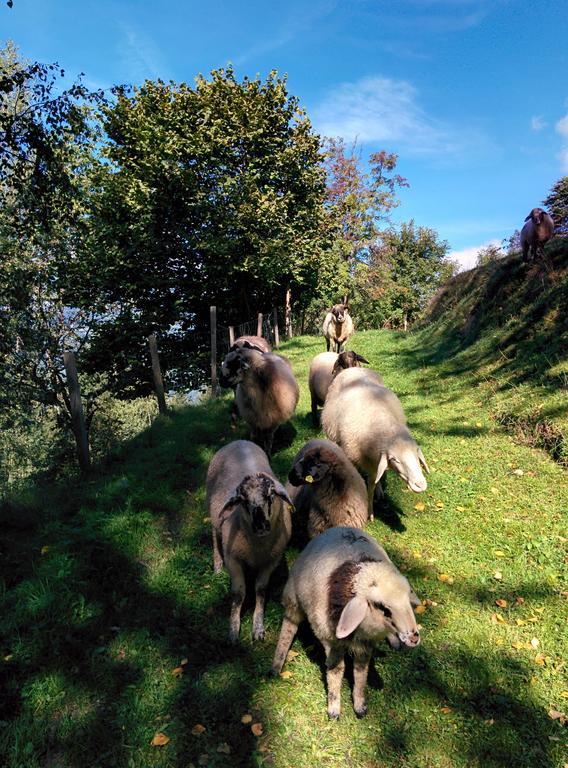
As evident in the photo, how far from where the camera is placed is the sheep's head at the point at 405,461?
4648 mm

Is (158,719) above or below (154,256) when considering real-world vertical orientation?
below

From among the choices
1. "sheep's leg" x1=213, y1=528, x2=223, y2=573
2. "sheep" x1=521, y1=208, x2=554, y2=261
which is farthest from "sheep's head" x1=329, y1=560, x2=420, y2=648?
"sheep" x1=521, y1=208, x2=554, y2=261

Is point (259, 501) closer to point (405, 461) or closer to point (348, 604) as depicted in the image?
point (348, 604)

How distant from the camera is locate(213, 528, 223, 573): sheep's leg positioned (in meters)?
4.71

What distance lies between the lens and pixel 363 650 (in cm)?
313

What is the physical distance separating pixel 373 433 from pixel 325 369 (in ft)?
10.6

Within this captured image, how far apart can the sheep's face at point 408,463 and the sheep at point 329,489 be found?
486mm

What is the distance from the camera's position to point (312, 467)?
14.9 feet

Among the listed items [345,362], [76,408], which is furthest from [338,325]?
[76,408]

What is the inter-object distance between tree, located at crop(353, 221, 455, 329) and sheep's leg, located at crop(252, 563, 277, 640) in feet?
112

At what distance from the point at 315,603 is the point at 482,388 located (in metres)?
7.90

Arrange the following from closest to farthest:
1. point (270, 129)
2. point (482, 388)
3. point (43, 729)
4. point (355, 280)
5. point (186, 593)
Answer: point (43, 729)
point (186, 593)
point (482, 388)
point (270, 129)
point (355, 280)

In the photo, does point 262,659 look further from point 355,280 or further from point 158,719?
point 355,280

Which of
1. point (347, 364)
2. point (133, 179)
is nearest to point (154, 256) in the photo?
point (133, 179)
